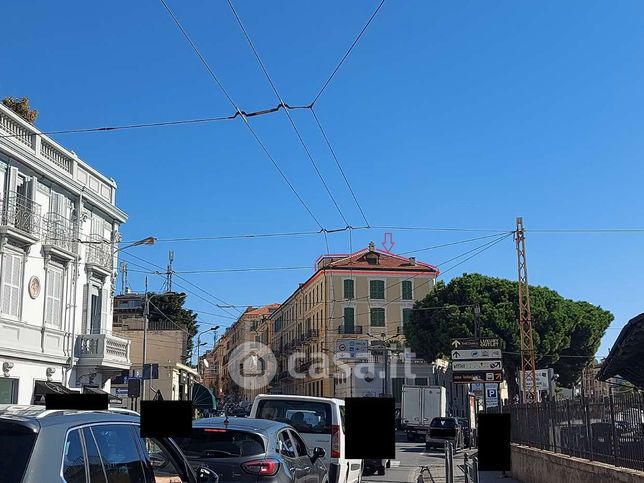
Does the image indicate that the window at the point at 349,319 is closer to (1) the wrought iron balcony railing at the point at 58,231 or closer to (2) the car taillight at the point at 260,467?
(1) the wrought iron balcony railing at the point at 58,231

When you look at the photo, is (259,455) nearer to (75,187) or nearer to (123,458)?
(123,458)

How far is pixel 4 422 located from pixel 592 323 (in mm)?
60683

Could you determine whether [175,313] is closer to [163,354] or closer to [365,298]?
[163,354]

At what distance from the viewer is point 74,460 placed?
182 inches

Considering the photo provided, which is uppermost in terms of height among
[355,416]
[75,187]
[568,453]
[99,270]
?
[75,187]

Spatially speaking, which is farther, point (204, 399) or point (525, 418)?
point (204, 399)

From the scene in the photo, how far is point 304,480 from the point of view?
10.3m

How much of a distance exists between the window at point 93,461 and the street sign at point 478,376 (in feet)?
72.8

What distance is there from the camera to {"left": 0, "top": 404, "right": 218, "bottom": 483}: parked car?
4246mm

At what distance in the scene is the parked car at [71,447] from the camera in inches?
167

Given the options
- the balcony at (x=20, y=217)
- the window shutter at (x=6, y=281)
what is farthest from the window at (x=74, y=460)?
the window shutter at (x=6, y=281)

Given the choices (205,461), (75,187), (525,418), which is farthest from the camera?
(75,187)

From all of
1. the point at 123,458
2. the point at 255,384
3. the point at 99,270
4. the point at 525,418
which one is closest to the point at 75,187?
the point at 99,270

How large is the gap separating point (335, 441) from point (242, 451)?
5085 mm
